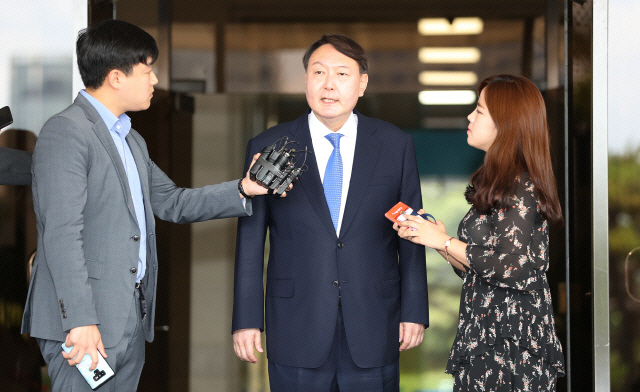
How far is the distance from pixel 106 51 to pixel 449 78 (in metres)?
2.77

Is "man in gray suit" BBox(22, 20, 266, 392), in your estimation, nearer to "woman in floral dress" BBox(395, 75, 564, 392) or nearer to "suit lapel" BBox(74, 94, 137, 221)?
"suit lapel" BBox(74, 94, 137, 221)

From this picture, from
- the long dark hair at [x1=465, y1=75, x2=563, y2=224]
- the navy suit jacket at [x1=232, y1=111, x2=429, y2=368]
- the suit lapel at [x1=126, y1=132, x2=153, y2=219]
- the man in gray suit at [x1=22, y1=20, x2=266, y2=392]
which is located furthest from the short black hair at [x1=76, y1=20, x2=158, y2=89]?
the long dark hair at [x1=465, y1=75, x2=563, y2=224]

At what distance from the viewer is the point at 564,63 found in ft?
10.8

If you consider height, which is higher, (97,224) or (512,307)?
(97,224)

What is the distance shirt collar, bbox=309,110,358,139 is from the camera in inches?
99.1

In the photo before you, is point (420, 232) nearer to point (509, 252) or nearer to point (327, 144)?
point (509, 252)

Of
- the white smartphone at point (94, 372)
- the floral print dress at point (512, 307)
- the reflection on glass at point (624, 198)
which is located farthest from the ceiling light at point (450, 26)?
the white smartphone at point (94, 372)

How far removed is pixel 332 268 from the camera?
7.72 ft

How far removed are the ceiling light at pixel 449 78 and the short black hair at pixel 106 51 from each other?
2.60 m

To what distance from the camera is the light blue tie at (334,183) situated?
2.42m

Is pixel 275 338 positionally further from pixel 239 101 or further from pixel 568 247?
pixel 239 101

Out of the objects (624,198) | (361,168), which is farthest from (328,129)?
(624,198)

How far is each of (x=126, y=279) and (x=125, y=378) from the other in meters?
0.34

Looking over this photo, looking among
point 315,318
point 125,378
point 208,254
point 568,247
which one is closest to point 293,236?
point 315,318
